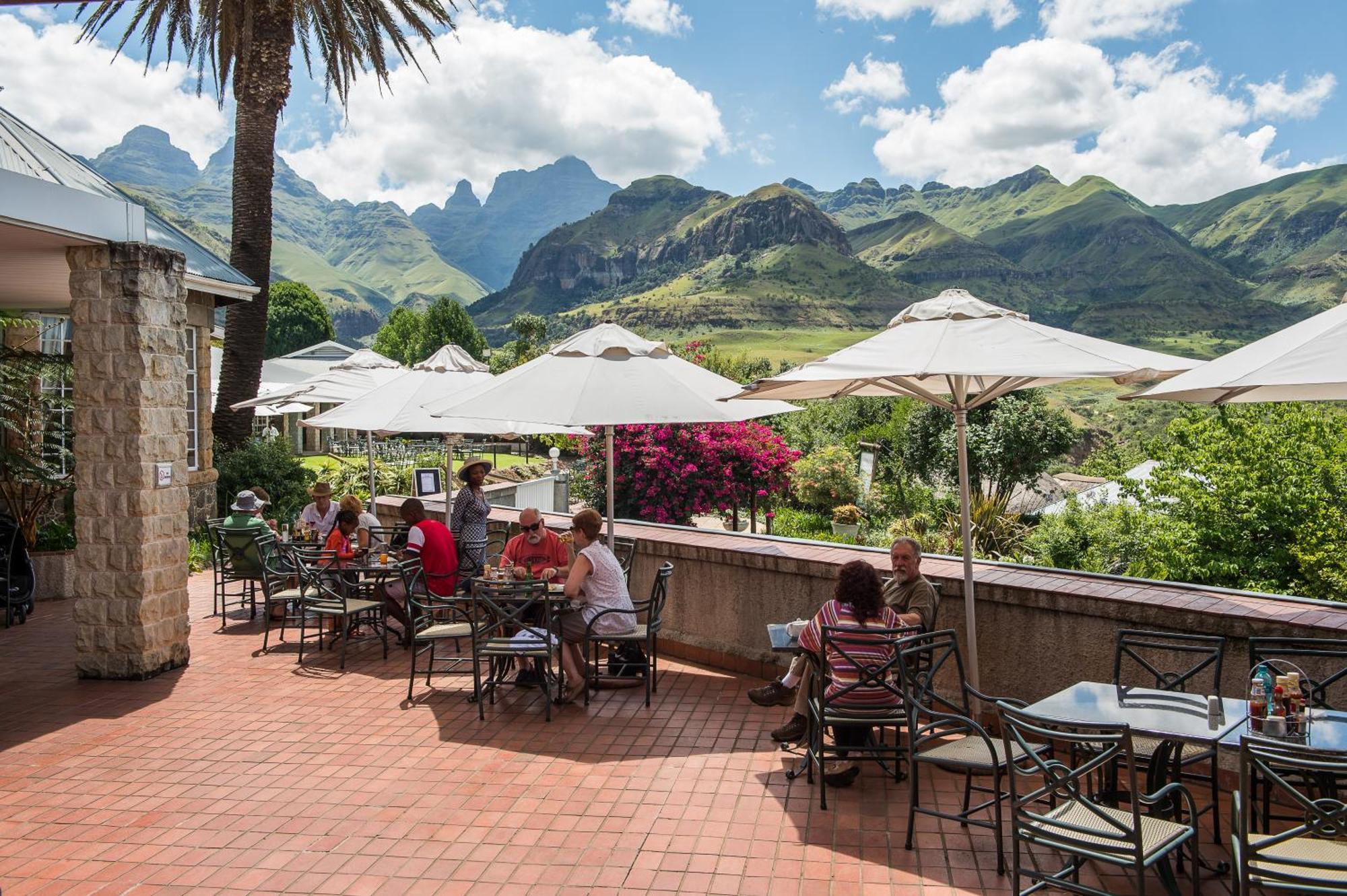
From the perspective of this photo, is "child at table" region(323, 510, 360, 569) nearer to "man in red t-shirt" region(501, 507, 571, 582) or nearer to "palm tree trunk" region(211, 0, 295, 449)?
"man in red t-shirt" region(501, 507, 571, 582)

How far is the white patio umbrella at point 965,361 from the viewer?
4.65 metres

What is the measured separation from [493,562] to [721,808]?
17.0 feet

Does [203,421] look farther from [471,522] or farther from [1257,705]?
[1257,705]

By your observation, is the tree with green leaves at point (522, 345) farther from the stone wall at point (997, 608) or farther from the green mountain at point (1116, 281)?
the green mountain at point (1116, 281)

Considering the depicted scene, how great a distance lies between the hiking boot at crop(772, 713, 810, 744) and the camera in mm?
5559

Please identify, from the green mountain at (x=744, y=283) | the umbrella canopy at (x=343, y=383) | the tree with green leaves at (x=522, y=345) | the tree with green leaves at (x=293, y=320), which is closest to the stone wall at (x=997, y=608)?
the umbrella canopy at (x=343, y=383)

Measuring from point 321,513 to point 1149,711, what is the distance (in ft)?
26.7

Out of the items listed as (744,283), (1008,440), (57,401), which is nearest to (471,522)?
(57,401)

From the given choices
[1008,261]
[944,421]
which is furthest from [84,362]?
[1008,261]

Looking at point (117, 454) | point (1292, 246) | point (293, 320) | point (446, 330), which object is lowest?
point (117, 454)

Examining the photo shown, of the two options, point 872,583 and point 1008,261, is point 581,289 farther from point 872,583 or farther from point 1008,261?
point 872,583

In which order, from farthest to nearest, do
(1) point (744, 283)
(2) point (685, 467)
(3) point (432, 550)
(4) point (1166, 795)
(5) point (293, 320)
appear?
(1) point (744, 283) < (5) point (293, 320) < (2) point (685, 467) < (3) point (432, 550) < (4) point (1166, 795)

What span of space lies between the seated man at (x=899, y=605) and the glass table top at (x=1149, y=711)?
1.12m

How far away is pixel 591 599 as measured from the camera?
6570 millimetres
